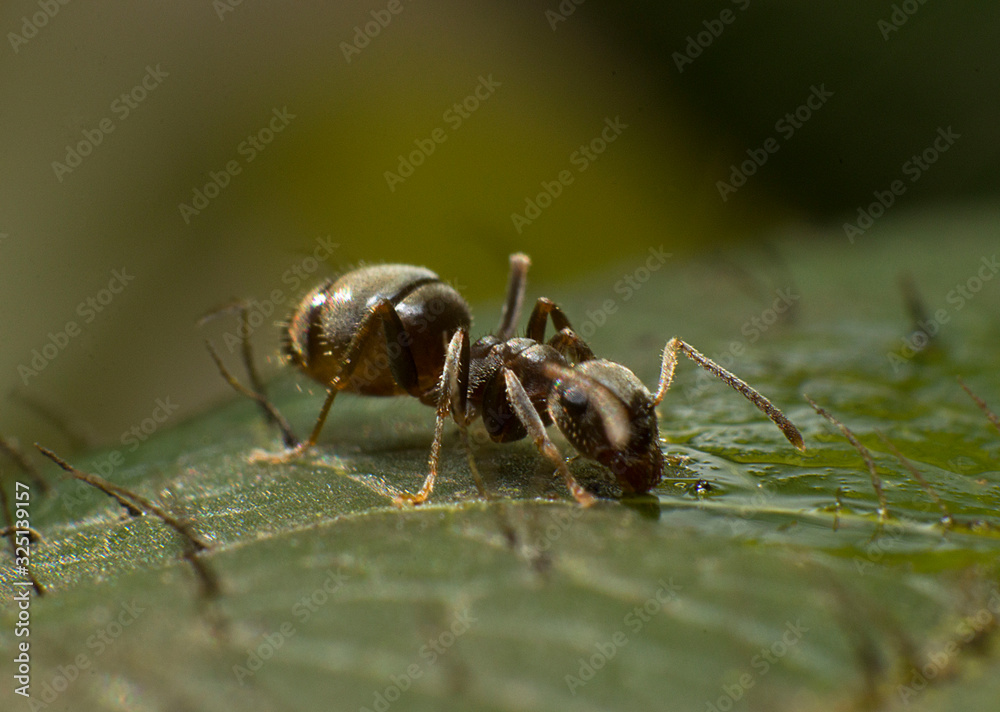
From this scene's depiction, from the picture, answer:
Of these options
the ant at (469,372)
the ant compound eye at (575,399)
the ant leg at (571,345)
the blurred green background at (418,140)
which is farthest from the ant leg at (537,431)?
the blurred green background at (418,140)

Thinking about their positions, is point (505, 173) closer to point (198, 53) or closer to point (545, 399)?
point (198, 53)

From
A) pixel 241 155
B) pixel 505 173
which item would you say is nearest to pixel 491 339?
pixel 505 173

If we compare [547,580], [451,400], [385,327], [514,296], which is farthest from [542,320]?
[547,580]

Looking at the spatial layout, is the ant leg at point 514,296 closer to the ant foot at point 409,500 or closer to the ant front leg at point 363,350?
the ant front leg at point 363,350

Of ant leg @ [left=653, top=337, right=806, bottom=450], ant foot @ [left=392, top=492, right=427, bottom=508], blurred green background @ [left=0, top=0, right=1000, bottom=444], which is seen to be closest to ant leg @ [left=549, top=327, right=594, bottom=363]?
ant leg @ [left=653, top=337, right=806, bottom=450]

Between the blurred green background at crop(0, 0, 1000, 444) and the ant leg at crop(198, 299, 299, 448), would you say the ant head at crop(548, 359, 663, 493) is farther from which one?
the blurred green background at crop(0, 0, 1000, 444)

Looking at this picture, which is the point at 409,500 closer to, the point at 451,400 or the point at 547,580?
the point at 451,400

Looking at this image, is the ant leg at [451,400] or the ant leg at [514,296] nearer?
the ant leg at [451,400]
